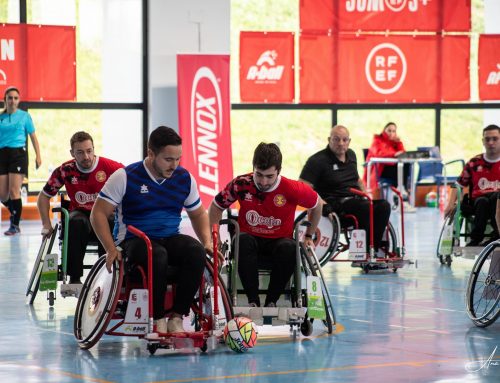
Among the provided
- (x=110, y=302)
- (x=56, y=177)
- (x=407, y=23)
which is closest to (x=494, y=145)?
(x=56, y=177)

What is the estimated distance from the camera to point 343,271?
8867 millimetres

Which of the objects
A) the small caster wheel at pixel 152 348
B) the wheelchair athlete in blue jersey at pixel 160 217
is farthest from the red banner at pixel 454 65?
the small caster wheel at pixel 152 348

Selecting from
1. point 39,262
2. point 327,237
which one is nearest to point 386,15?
point 327,237

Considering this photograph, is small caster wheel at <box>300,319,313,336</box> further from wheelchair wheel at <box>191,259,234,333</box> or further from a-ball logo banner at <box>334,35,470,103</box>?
a-ball logo banner at <box>334,35,470,103</box>

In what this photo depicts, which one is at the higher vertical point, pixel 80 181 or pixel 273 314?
pixel 80 181

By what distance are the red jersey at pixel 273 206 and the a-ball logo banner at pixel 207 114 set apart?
7527 mm

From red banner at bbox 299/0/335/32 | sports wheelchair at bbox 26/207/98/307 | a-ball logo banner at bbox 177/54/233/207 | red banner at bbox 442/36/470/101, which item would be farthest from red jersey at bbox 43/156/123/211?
red banner at bbox 442/36/470/101

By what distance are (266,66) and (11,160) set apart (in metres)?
4.71

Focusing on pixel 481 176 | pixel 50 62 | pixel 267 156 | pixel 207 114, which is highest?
pixel 50 62

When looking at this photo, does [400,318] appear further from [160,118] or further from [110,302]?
[160,118]

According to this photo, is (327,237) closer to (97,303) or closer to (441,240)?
(441,240)

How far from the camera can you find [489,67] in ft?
53.1

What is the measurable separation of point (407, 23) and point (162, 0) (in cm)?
347

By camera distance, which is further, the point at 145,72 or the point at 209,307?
the point at 145,72
